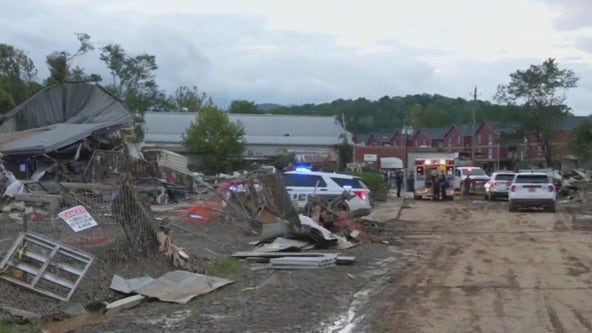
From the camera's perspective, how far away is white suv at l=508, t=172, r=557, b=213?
108 ft

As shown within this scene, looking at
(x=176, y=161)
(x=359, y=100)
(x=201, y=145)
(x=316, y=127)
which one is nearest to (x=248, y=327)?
(x=176, y=161)

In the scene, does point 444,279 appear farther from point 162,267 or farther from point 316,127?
point 316,127

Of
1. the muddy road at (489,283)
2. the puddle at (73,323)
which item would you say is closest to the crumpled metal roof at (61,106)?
the muddy road at (489,283)

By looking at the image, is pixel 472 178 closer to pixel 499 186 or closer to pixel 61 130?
pixel 499 186

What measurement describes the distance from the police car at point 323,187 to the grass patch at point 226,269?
35.0 feet

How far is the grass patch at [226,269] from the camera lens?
44.4 feet

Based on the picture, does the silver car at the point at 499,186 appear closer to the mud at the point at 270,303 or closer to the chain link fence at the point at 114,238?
the mud at the point at 270,303

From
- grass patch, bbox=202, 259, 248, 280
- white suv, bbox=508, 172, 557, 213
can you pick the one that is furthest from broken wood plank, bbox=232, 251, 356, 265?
white suv, bbox=508, 172, 557, 213

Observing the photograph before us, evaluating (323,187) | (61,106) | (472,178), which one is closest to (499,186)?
(472,178)

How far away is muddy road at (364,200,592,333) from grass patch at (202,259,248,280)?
8.13ft

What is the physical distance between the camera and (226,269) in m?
14.0

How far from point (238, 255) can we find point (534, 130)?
284 feet

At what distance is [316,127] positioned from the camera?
93.6 meters

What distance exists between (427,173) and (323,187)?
20376 mm
